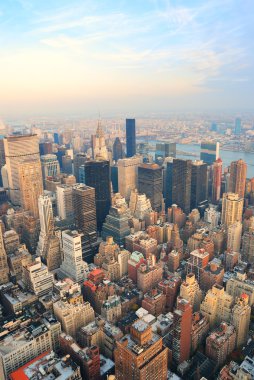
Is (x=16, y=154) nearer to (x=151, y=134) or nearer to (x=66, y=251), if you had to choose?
(x=66, y=251)

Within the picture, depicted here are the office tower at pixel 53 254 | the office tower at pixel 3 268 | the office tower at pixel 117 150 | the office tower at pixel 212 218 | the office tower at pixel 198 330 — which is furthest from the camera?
the office tower at pixel 117 150

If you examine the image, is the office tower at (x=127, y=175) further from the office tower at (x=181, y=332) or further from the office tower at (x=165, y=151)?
the office tower at (x=181, y=332)

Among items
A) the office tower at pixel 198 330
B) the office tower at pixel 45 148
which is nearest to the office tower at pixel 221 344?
the office tower at pixel 198 330

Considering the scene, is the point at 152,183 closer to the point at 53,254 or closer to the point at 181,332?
the point at 53,254

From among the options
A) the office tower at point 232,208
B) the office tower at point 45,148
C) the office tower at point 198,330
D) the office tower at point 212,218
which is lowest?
the office tower at point 198,330

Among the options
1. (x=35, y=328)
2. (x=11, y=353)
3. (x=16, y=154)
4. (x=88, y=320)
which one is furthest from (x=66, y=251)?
(x=16, y=154)

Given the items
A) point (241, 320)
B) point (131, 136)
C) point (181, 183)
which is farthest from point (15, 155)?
point (241, 320)
